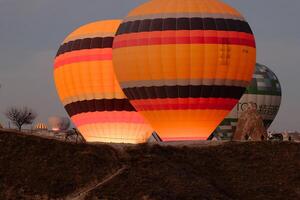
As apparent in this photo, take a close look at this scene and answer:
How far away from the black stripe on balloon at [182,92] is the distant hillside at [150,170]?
21.4 feet

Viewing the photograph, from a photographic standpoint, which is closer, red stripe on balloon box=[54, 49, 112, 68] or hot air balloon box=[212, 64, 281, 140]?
red stripe on balloon box=[54, 49, 112, 68]

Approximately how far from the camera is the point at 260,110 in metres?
115

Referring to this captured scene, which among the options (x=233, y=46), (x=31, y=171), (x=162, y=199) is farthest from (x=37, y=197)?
(x=233, y=46)

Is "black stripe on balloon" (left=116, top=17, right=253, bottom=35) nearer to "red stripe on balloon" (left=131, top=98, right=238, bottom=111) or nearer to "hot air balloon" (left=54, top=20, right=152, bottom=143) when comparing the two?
"red stripe on balloon" (left=131, top=98, right=238, bottom=111)

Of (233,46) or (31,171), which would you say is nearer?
(31,171)

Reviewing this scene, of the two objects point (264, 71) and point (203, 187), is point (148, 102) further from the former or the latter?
point (264, 71)

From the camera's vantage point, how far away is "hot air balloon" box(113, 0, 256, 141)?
82812 millimetres

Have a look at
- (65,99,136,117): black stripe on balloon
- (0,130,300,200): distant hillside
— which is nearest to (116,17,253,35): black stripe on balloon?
(65,99,136,117): black stripe on balloon

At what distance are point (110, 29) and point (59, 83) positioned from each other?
7.48 metres

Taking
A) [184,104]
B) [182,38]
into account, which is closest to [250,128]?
[184,104]

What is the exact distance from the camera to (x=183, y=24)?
273 ft

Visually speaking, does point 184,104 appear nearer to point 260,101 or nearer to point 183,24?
point 183,24

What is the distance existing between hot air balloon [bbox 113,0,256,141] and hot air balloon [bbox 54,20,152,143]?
19.4 feet

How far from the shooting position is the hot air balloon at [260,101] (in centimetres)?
11538
